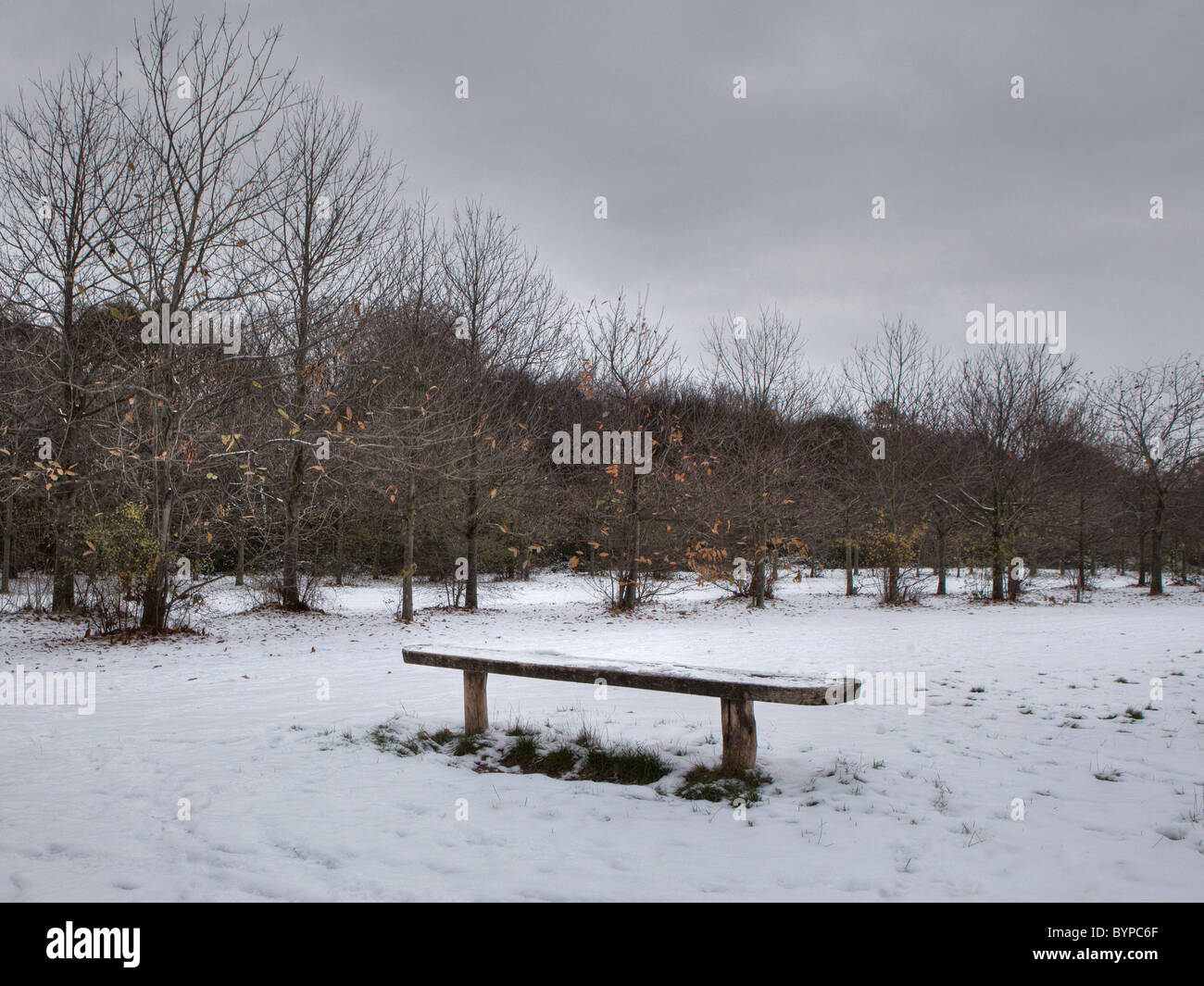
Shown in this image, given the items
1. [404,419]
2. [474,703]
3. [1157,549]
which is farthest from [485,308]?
[1157,549]

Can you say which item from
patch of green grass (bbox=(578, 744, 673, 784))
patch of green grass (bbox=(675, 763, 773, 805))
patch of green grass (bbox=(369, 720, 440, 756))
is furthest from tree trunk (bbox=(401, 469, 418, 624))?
patch of green grass (bbox=(675, 763, 773, 805))

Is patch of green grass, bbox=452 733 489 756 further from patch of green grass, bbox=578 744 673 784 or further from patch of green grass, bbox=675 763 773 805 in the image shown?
patch of green grass, bbox=675 763 773 805

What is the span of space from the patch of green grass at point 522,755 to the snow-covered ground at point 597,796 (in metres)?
0.27

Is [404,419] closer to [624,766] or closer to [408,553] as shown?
[408,553]

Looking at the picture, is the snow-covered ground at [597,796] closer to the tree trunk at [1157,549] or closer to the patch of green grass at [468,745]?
the patch of green grass at [468,745]

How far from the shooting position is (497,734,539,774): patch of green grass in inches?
186

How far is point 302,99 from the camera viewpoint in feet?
38.8

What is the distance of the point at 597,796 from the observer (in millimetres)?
4090

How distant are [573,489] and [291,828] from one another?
1542cm

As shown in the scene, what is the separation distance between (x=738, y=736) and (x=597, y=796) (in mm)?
899

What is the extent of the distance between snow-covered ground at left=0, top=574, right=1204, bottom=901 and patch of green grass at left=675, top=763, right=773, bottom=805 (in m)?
0.11

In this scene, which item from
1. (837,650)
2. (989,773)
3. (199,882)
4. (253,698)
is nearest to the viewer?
(199,882)
